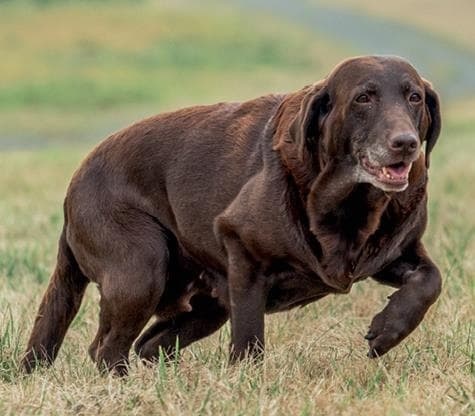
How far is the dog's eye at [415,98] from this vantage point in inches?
223

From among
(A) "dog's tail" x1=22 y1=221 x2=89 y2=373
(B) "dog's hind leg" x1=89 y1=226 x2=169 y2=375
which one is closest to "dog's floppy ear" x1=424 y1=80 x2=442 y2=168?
(B) "dog's hind leg" x1=89 y1=226 x2=169 y2=375

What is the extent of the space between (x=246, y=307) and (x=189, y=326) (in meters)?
0.87

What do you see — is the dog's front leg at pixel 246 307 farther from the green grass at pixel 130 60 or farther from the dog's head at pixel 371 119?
the green grass at pixel 130 60

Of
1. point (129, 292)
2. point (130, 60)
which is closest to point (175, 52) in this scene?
point (130, 60)

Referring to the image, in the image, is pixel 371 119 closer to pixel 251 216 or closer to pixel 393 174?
pixel 393 174

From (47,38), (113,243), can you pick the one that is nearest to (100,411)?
(113,243)

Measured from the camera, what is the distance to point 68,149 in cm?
2119

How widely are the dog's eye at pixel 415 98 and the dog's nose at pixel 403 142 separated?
27 centimetres

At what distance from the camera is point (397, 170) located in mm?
5582

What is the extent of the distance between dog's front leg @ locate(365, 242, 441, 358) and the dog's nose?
0.75 m

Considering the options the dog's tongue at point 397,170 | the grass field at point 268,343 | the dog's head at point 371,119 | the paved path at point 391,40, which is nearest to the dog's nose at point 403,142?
the dog's head at point 371,119

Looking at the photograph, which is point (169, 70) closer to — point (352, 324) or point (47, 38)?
point (47, 38)

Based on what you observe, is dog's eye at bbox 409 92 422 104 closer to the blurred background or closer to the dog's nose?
the dog's nose

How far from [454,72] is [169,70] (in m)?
7.15
